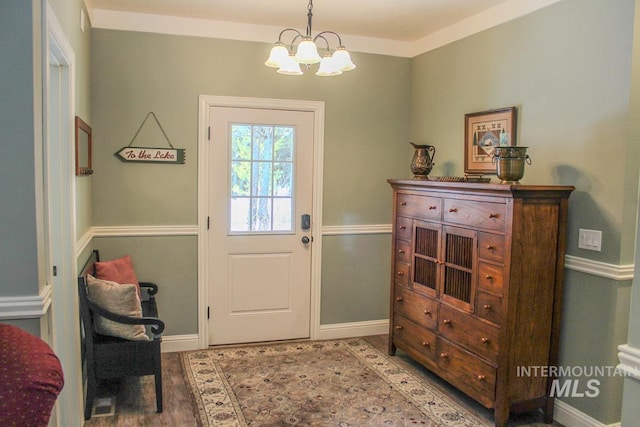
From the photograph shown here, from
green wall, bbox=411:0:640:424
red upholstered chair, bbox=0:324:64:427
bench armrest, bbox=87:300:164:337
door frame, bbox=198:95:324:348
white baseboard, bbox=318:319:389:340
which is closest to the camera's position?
red upholstered chair, bbox=0:324:64:427

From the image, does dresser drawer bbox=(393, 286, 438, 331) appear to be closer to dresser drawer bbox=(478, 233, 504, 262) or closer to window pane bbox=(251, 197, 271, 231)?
dresser drawer bbox=(478, 233, 504, 262)

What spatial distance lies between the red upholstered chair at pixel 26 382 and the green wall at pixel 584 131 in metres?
2.57

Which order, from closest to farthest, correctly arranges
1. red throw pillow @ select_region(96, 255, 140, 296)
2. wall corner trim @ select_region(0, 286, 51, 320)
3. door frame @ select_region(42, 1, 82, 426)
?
wall corner trim @ select_region(0, 286, 51, 320) → door frame @ select_region(42, 1, 82, 426) → red throw pillow @ select_region(96, 255, 140, 296)

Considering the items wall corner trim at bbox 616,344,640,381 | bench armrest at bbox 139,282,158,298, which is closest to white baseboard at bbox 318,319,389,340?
bench armrest at bbox 139,282,158,298

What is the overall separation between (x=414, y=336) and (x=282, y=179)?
1.58 metres

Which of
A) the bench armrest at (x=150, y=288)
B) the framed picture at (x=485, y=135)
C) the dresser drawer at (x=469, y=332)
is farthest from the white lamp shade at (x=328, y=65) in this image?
the bench armrest at (x=150, y=288)

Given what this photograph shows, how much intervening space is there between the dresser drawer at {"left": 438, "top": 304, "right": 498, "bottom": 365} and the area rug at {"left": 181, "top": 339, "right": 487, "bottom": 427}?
39 centimetres

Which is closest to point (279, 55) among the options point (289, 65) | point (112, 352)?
point (289, 65)

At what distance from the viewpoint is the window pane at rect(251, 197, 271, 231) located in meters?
4.08

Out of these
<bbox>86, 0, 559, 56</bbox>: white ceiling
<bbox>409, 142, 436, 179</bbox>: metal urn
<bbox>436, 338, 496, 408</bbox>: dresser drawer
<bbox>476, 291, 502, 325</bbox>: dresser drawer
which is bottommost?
<bbox>436, 338, 496, 408</bbox>: dresser drawer

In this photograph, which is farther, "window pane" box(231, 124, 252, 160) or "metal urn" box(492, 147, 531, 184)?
Result: "window pane" box(231, 124, 252, 160)

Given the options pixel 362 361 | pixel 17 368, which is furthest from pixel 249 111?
pixel 17 368

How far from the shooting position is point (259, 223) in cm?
410

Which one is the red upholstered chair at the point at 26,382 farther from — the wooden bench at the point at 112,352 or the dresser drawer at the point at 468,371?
the dresser drawer at the point at 468,371
